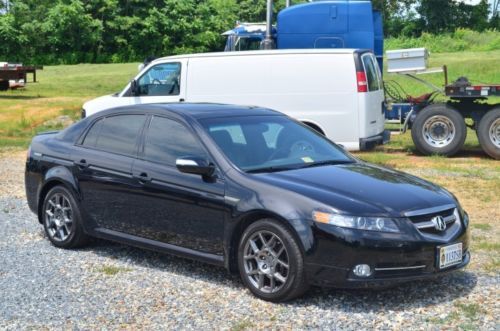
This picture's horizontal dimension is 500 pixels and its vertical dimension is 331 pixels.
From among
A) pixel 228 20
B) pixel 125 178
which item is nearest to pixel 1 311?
pixel 125 178

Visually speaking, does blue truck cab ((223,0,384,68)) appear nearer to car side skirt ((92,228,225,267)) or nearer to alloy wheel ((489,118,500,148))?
alloy wheel ((489,118,500,148))

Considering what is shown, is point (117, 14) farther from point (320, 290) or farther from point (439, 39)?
point (320, 290)

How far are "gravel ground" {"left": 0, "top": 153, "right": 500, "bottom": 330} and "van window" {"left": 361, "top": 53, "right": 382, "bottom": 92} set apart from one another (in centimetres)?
684

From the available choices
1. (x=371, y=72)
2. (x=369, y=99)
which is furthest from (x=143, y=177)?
(x=371, y=72)

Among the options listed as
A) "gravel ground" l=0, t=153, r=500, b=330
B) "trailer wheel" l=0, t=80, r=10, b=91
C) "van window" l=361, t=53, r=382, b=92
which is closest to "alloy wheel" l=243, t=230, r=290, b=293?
"gravel ground" l=0, t=153, r=500, b=330

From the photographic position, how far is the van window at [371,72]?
13.2 m

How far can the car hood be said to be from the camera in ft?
19.0

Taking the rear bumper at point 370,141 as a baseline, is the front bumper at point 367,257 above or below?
below

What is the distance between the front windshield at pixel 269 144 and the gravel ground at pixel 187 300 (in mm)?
997

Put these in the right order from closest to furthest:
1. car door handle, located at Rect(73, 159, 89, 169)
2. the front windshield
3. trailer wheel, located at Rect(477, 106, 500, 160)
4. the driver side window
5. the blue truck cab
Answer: the front windshield → car door handle, located at Rect(73, 159, 89, 169) → the driver side window → trailer wheel, located at Rect(477, 106, 500, 160) → the blue truck cab

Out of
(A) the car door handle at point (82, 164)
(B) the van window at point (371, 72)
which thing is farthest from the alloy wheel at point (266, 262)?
(B) the van window at point (371, 72)

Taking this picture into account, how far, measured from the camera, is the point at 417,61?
16.6 meters

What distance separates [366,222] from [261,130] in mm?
1650

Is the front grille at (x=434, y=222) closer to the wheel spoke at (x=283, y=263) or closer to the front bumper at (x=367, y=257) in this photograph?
the front bumper at (x=367, y=257)
